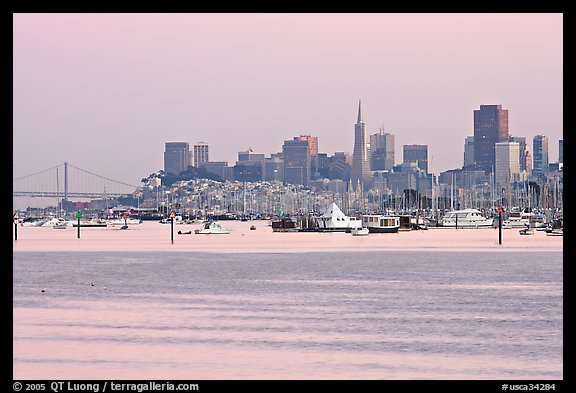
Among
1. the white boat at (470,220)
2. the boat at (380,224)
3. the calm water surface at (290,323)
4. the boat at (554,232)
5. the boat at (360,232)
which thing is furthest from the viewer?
the white boat at (470,220)

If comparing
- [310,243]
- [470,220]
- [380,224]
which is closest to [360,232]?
[380,224]

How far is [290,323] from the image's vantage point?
2778 centimetres

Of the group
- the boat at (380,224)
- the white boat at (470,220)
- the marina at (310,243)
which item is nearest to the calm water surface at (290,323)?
the marina at (310,243)

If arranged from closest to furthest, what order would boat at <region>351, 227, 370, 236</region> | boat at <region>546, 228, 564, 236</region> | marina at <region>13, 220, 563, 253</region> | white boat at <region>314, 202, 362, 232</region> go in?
marina at <region>13, 220, 563, 253</region>, boat at <region>546, 228, 564, 236</region>, boat at <region>351, 227, 370, 236</region>, white boat at <region>314, 202, 362, 232</region>

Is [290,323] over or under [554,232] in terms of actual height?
under

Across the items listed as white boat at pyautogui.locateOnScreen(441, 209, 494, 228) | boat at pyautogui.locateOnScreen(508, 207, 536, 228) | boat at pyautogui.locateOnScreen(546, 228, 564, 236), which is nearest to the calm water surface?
boat at pyautogui.locateOnScreen(546, 228, 564, 236)

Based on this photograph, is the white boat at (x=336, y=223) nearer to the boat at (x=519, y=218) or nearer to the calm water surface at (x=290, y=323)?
the boat at (x=519, y=218)

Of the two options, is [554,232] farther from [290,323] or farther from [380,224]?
[290,323]

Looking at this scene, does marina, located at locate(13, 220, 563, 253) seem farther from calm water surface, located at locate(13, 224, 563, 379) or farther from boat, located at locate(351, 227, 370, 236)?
calm water surface, located at locate(13, 224, 563, 379)

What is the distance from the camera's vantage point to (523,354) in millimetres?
21609

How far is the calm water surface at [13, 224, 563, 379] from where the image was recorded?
19.8m

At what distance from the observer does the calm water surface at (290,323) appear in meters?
19.8

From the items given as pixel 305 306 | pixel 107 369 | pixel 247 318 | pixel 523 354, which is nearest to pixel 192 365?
pixel 107 369
